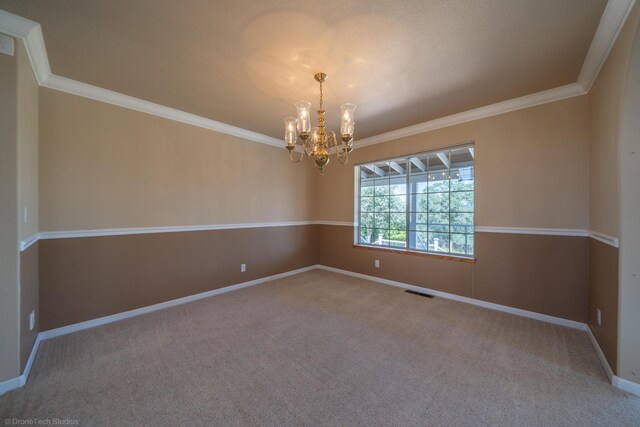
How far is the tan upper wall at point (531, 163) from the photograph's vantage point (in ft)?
9.10

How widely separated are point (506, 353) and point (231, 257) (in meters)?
3.62

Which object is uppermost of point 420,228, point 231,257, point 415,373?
point 420,228

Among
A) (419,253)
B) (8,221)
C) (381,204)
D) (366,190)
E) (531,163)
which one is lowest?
(419,253)

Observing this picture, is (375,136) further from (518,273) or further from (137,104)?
(137,104)

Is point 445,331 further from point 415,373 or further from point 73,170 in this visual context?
point 73,170

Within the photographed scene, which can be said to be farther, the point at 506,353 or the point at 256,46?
the point at 506,353

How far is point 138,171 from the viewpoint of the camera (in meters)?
3.14

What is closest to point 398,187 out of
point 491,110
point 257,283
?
point 491,110

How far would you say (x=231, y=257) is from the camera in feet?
13.4

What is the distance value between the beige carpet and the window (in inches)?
46.8

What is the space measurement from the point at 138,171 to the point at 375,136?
3.63 m

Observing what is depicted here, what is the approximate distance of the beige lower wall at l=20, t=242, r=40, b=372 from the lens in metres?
1.96

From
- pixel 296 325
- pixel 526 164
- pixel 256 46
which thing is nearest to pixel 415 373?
pixel 296 325

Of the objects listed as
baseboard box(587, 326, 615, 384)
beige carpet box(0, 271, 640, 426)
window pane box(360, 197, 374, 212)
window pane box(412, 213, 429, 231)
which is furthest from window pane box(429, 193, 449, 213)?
baseboard box(587, 326, 615, 384)
